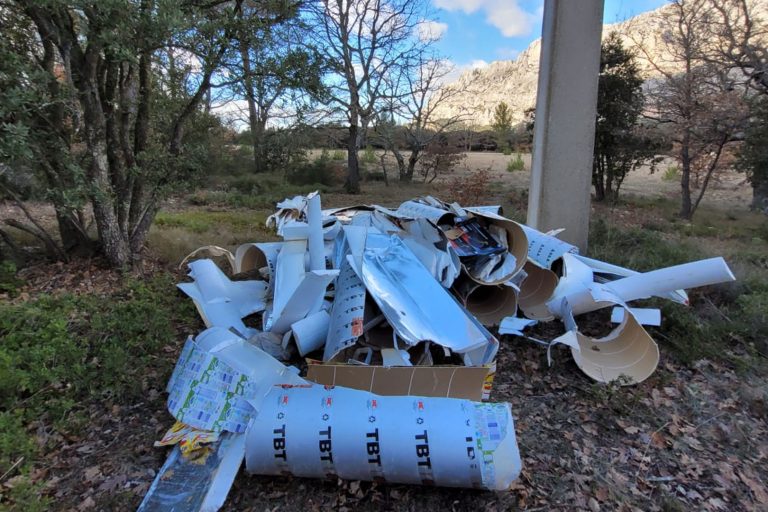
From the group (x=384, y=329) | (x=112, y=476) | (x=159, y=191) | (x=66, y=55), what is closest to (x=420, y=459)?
(x=384, y=329)

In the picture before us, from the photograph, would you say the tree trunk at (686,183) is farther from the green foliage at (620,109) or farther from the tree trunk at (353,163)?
the tree trunk at (353,163)

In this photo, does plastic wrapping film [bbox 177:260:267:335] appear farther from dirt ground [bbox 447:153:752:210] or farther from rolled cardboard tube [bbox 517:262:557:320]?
dirt ground [bbox 447:153:752:210]

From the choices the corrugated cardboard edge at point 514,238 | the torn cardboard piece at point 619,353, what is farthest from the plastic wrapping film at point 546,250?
the torn cardboard piece at point 619,353

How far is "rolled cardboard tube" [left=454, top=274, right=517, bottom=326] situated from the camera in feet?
12.5

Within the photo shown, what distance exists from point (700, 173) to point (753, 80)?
A: 2772 mm

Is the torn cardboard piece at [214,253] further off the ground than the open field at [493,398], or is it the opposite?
the torn cardboard piece at [214,253]

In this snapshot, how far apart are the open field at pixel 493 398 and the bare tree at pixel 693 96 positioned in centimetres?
877

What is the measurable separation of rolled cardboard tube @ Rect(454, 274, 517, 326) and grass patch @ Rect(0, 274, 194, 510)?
7.50 ft

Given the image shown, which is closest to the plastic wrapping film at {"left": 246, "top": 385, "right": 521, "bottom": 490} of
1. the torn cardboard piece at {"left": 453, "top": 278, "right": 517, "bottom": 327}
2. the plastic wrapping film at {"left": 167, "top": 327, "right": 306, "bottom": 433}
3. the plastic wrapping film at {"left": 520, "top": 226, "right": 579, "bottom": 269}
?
the plastic wrapping film at {"left": 167, "top": 327, "right": 306, "bottom": 433}

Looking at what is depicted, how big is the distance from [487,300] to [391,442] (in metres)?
2.19

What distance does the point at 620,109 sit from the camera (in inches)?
476

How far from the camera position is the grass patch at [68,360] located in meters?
2.34

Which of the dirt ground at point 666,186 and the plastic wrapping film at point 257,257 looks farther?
the dirt ground at point 666,186

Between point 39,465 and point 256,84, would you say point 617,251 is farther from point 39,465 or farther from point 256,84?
point 39,465
